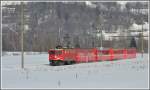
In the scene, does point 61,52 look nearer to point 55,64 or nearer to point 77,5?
point 55,64

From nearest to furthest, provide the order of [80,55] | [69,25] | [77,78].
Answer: [77,78], [80,55], [69,25]

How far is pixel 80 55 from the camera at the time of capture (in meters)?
49.2

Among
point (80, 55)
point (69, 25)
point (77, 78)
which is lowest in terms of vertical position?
point (80, 55)

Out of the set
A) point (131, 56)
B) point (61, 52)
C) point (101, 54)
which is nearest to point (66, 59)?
point (61, 52)

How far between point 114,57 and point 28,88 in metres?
43.9

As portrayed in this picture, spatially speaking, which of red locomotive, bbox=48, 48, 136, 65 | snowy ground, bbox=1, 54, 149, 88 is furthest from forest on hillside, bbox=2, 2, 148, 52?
snowy ground, bbox=1, 54, 149, 88

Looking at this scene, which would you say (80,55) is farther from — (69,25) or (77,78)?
(69,25)

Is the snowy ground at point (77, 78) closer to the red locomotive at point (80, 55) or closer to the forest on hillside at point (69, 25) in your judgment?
the red locomotive at point (80, 55)

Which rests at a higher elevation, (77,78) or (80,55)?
(77,78)

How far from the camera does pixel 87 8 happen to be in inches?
4835

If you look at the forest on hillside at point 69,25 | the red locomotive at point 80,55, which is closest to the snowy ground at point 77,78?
the red locomotive at point 80,55

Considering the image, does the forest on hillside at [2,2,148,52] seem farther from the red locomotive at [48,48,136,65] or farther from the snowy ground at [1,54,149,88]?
the snowy ground at [1,54,149,88]

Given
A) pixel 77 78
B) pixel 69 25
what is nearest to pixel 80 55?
pixel 77 78

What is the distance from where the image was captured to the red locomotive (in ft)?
146
